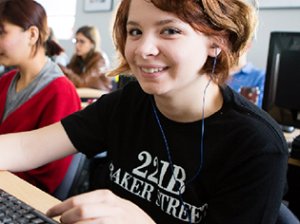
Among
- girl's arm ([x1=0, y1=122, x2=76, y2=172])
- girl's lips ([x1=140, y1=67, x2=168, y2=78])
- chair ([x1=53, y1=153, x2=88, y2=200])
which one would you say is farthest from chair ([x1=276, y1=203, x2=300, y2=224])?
chair ([x1=53, y1=153, x2=88, y2=200])

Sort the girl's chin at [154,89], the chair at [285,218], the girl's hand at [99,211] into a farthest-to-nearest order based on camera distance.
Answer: the girl's chin at [154,89]
the chair at [285,218]
the girl's hand at [99,211]

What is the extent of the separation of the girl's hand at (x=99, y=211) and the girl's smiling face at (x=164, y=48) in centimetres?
26

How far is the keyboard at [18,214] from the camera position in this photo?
623mm

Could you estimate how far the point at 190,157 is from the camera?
0.81 meters

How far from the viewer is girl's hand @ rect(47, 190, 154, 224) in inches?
22.4

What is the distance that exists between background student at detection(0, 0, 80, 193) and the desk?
1.09 feet

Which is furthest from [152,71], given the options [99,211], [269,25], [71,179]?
[269,25]

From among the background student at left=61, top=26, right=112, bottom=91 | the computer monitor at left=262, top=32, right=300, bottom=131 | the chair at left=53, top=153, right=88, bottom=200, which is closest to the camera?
the chair at left=53, top=153, right=88, bottom=200

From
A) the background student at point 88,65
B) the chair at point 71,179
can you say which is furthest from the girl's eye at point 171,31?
the background student at point 88,65

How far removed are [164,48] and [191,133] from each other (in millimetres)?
191

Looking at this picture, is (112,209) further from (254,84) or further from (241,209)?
(254,84)

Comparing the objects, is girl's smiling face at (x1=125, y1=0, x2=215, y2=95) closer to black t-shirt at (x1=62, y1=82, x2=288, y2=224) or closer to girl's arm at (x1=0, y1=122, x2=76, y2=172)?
black t-shirt at (x1=62, y1=82, x2=288, y2=224)

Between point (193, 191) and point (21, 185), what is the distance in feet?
1.26

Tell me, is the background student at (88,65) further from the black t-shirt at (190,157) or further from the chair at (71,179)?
the black t-shirt at (190,157)
